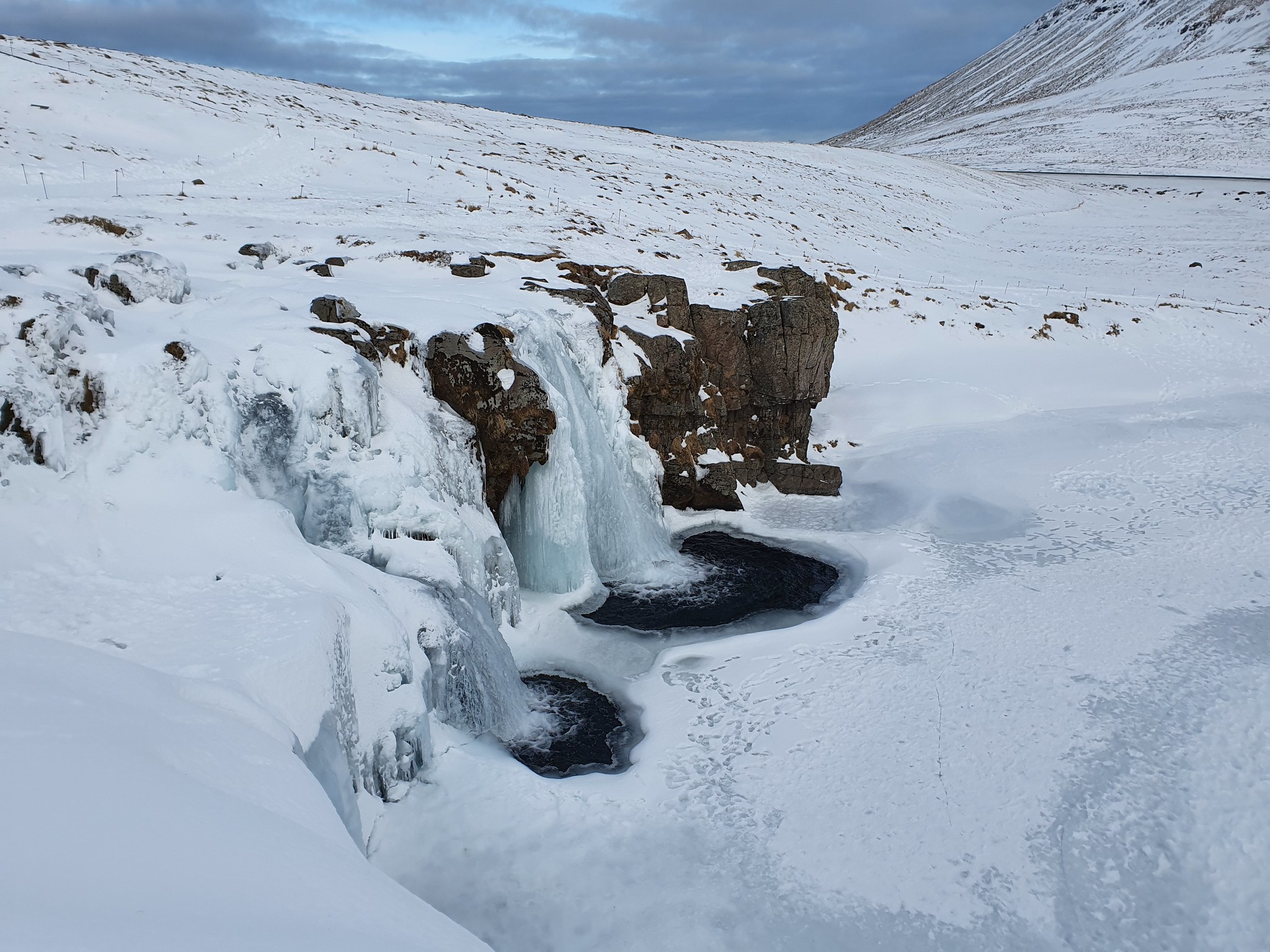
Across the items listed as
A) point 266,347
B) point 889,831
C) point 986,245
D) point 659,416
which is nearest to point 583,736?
point 889,831

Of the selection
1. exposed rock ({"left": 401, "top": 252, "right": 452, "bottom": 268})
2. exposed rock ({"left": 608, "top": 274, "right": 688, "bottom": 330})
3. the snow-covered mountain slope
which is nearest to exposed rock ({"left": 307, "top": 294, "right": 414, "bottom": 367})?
exposed rock ({"left": 401, "top": 252, "right": 452, "bottom": 268})

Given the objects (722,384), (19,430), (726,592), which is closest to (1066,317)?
(722,384)

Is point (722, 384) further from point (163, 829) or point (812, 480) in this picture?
point (163, 829)

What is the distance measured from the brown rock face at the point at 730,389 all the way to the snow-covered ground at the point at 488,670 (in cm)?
67

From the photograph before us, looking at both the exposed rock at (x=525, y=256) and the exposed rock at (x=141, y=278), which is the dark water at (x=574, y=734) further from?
the exposed rock at (x=525, y=256)

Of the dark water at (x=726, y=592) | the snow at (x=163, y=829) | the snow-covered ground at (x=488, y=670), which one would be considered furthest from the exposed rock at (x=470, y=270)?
the snow at (x=163, y=829)

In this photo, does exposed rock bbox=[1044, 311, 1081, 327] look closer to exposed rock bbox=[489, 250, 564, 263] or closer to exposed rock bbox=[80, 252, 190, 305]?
exposed rock bbox=[489, 250, 564, 263]

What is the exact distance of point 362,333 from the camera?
35.9 feet

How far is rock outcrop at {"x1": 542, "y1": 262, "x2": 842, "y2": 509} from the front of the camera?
623 inches

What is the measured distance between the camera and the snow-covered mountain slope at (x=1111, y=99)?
227 ft

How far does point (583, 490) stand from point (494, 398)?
7.11ft

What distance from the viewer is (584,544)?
42.7 feet

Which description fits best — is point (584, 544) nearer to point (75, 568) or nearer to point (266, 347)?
point (266, 347)

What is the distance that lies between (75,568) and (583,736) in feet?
16.7
